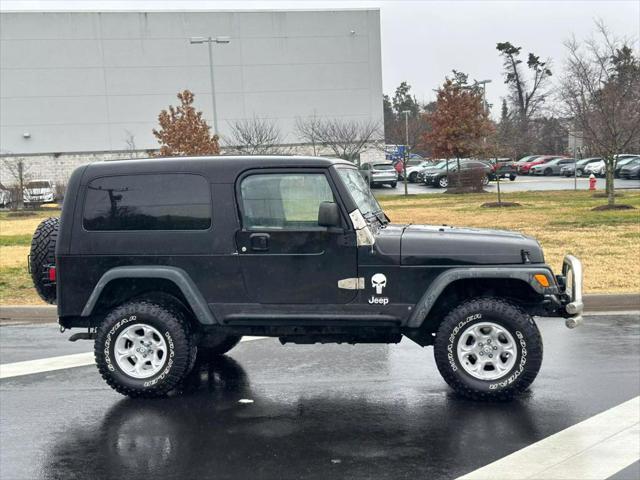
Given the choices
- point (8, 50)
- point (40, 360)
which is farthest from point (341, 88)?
point (40, 360)

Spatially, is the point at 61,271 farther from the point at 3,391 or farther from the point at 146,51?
the point at 146,51

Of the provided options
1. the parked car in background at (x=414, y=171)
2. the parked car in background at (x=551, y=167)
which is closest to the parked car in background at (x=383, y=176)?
the parked car in background at (x=414, y=171)

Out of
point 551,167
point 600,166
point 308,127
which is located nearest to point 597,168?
point 600,166

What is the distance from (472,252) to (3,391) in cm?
423

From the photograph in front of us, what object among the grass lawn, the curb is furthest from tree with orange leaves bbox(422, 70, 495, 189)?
the curb

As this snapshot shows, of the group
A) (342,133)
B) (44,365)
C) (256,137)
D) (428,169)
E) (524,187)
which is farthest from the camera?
(256,137)

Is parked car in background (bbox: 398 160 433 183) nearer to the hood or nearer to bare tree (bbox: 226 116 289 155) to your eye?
bare tree (bbox: 226 116 289 155)

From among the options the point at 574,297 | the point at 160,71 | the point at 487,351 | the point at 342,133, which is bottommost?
the point at 487,351

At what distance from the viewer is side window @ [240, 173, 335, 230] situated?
6383mm

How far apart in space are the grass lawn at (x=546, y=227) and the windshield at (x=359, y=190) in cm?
487

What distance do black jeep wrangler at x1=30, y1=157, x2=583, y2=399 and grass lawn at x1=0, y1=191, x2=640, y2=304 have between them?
4.81m

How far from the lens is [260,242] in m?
6.34

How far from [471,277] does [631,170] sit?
4248 centimetres

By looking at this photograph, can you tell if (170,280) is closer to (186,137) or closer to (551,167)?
(186,137)
